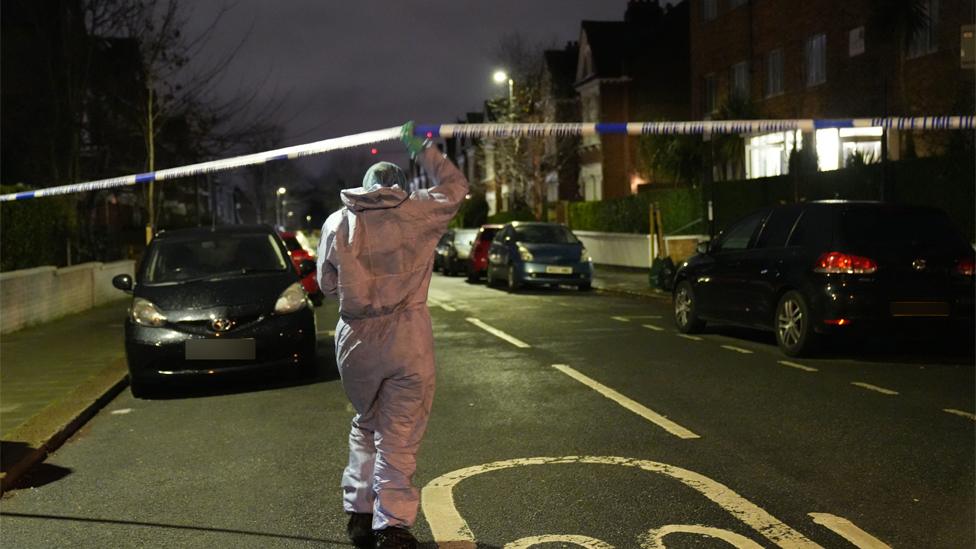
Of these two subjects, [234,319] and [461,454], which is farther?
[234,319]

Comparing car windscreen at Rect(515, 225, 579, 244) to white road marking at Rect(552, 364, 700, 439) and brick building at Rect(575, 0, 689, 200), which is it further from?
brick building at Rect(575, 0, 689, 200)

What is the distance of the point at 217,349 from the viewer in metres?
9.00

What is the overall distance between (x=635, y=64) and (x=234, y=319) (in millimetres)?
38933

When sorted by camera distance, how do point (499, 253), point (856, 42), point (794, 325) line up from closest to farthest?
point (794, 325) → point (499, 253) → point (856, 42)

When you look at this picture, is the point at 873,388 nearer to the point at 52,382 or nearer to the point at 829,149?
the point at 52,382

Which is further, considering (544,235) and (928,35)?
(544,235)

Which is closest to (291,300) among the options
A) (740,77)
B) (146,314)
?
(146,314)

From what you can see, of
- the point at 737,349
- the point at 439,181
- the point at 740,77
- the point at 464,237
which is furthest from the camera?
the point at 740,77

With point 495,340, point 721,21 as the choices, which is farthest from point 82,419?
point 721,21

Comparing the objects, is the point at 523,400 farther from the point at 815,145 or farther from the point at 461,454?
the point at 815,145

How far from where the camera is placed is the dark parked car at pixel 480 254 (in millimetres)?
27109

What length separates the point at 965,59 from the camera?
8812 millimetres

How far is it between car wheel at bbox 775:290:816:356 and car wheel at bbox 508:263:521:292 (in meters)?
11.9

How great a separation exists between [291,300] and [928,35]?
1926cm
